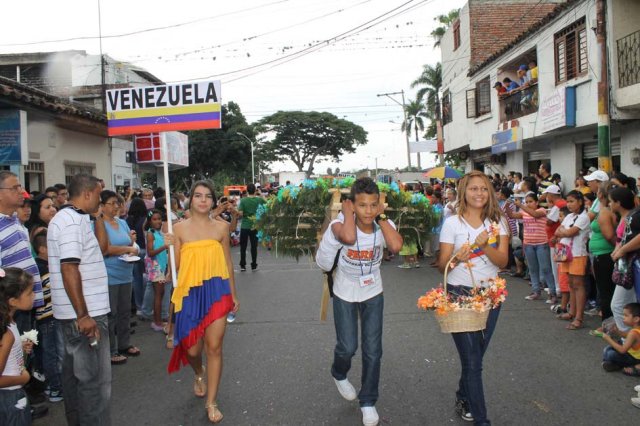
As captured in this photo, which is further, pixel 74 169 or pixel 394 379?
pixel 74 169

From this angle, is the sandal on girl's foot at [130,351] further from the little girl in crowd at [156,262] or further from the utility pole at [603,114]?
the utility pole at [603,114]

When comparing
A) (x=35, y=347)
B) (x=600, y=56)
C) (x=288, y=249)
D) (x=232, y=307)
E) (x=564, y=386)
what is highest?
(x=600, y=56)

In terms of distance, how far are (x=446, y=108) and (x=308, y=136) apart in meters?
29.8

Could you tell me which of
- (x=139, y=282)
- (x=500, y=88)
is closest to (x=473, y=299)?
(x=139, y=282)

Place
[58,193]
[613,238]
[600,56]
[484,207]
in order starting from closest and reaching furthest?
1. [484,207]
2. [613,238]
3. [58,193]
4. [600,56]

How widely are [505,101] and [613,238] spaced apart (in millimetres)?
13936

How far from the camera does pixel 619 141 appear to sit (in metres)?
12.8

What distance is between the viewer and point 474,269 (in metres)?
3.62

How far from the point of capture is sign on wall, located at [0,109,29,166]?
9594mm

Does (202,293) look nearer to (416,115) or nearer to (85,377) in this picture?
(85,377)

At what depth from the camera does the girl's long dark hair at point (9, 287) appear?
299cm

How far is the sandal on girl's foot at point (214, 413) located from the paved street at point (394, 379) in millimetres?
64

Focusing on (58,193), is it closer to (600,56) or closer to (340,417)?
(340,417)

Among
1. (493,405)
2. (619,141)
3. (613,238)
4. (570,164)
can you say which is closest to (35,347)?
(493,405)
